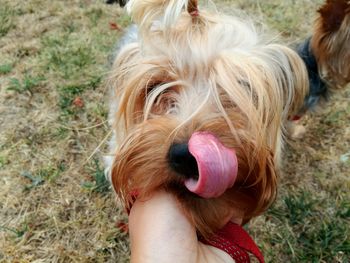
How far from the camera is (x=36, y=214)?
3.06m

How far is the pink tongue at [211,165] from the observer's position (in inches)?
62.9

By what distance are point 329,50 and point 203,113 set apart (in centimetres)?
131

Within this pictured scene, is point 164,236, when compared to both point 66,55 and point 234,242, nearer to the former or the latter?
point 234,242

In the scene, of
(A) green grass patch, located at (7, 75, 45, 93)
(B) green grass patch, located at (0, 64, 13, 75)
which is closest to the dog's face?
(A) green grass patch, located at (7, 75, 45, 93)

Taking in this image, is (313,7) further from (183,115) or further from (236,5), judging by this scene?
(183,115)

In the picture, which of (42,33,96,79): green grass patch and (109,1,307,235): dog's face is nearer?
(109,1,307,235): dog's face

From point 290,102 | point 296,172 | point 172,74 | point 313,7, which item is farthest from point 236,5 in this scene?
point 172,74

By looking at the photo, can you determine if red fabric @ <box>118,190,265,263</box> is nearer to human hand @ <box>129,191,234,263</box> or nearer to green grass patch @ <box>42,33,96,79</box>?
human hand @ <box>129,191,234,263</box>

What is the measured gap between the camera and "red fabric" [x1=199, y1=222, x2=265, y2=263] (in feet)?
6.44

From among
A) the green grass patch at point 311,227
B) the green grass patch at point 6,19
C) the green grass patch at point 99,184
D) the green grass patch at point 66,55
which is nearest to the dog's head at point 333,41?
the green grass patch at point 311,227

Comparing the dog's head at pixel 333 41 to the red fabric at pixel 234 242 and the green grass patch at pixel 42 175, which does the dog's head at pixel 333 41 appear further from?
the green grass patch at pixel 42 175

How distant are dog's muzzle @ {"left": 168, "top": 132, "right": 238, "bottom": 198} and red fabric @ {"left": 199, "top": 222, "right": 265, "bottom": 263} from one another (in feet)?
1.07

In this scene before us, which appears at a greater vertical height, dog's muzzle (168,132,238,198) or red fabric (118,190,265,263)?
dog's muzzle (168,132,238,198)

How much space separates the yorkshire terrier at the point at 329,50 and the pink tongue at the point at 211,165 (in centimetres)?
124
